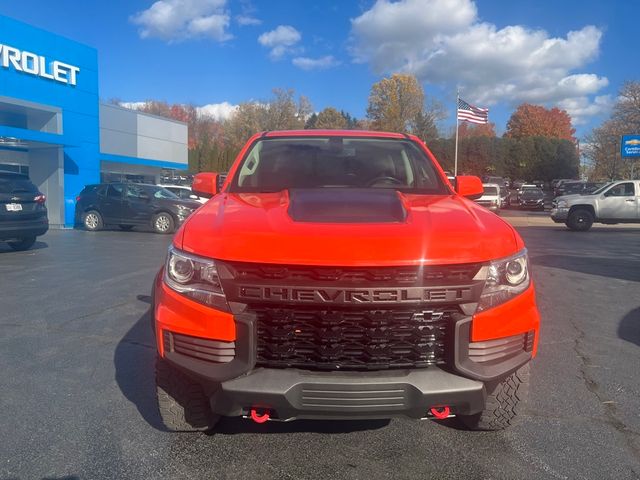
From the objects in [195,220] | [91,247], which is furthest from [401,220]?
[91,247]

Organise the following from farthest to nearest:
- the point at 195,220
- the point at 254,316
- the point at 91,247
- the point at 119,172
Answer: the point at 119,172, the point at 91,247, the point at 195,220, the point at 254,316

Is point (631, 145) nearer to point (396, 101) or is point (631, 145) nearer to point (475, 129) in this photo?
point (396, 101)

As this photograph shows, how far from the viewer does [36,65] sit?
19.4m

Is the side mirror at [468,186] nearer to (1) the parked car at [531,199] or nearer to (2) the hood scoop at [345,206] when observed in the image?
(2) the hood scoop at [345,206]

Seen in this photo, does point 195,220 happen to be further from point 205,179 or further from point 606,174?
point 606,174

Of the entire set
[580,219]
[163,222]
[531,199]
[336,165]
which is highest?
[336,165]

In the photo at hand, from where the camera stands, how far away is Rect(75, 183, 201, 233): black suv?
16.2 metres

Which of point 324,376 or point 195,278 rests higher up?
point 195,278

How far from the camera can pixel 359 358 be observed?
7.67ft

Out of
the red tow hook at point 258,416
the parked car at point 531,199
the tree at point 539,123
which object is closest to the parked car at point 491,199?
the parked car at point 531,199

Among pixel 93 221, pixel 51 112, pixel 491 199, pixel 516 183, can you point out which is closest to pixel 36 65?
pixel 51 112

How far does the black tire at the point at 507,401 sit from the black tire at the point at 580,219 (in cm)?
1803

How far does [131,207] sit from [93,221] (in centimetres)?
176

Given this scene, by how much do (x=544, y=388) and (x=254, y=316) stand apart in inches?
97.5
